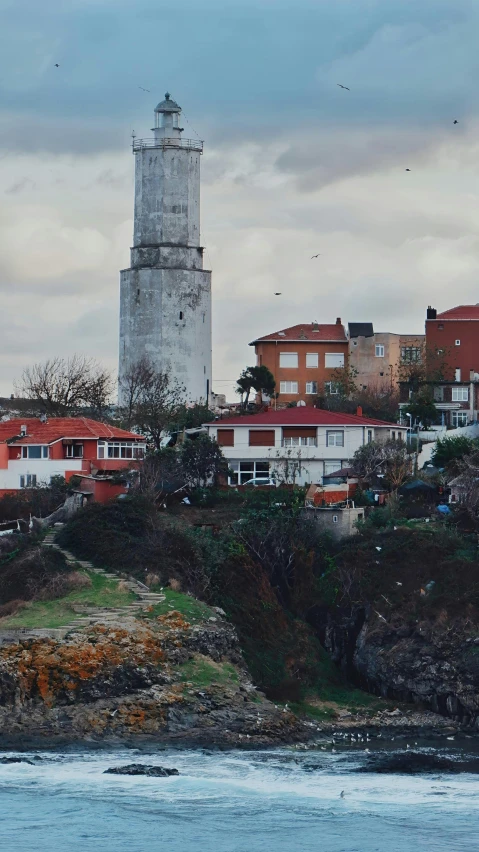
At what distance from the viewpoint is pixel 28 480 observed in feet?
216

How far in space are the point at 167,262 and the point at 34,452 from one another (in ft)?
57.4

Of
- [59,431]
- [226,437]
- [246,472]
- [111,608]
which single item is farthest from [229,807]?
[226,437]

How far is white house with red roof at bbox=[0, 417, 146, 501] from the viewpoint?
6569 centimetres

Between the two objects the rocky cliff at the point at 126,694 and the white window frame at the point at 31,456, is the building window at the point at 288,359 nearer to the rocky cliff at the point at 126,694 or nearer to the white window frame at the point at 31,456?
the white window frame at the point at 31,456

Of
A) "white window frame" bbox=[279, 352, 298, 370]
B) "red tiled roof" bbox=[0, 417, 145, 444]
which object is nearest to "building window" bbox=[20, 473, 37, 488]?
"red tiled roof" bbox=[0, 417, 145, 444]

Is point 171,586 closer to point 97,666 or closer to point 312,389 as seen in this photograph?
point 97,666

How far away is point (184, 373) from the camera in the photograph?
264ft

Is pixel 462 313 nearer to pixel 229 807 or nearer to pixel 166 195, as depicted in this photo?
pixel 166 195

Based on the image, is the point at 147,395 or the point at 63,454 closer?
the point at 63,454

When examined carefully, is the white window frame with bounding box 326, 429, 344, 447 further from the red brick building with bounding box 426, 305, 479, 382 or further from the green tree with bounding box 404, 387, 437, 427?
the red brick building with bounding box 426, 305, 479, 382

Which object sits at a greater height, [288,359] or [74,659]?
[288,359]

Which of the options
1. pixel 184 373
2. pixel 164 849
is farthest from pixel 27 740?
pixel 184 373

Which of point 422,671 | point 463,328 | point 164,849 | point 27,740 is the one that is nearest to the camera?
point 164,849

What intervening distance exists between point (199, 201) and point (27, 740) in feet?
130
